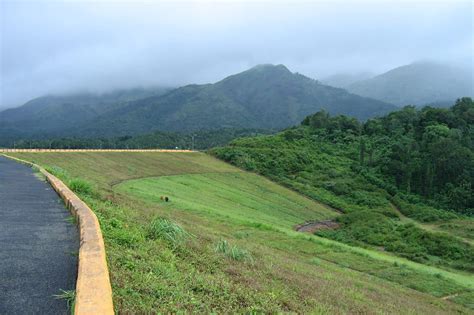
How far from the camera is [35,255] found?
7.54 m


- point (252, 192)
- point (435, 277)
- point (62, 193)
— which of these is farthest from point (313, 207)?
point (62, 193)

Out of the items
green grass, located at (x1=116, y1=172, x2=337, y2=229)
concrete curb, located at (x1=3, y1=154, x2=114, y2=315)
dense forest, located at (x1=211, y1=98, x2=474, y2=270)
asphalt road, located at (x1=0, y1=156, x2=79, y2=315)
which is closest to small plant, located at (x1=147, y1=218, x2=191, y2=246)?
concrete curb, located at (x1=3, y1=154, x2=114, y2=315)

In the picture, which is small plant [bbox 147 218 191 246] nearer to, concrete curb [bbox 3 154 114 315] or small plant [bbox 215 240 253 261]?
small plant [bbox 215 240 253 261]

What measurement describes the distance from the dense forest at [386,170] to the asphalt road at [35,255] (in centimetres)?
3252

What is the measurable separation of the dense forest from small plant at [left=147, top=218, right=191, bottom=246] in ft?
102

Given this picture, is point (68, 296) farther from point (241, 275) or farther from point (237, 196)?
point (237, 196)

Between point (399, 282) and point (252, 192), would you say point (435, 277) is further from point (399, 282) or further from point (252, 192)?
point (252, 192)

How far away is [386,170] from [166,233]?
81400 millimetres

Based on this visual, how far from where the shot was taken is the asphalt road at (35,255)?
566cm

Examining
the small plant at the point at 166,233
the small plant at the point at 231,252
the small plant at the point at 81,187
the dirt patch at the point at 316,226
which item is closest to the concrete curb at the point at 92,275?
the small plant at the point at 166,233

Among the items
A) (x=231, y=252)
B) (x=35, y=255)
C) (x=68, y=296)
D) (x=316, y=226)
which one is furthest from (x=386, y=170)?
(x=68, y=296)

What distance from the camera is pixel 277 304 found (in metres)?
7.83

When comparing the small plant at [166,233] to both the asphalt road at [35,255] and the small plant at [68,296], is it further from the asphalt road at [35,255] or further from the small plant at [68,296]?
the small plant at [68,296]

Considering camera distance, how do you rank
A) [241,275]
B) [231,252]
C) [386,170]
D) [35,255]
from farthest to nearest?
1. [386,170]
2. [231,252]
3. [241,275]
4. [35,255]
